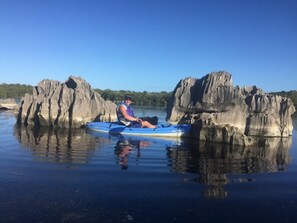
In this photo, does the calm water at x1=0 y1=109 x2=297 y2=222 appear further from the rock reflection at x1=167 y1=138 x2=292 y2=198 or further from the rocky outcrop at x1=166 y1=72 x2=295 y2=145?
the rocky outcrop at x1=166 y1=72 x2=295 y2=145

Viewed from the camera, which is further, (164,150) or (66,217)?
(164,150)

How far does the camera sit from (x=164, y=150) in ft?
90.1

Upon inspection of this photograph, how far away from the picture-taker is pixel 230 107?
4975 centimetres

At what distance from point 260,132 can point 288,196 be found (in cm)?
3289

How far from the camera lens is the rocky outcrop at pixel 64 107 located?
156 ft

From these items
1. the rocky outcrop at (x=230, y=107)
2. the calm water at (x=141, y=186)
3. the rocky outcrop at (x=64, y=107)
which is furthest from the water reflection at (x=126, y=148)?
the rocky outcrop at (x=64, y=107)

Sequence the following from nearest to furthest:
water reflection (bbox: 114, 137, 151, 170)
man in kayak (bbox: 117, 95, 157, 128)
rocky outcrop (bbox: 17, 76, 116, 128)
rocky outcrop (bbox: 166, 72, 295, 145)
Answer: water reflection (bbox: 114, 137, 151, 170), man in kayak (bbox: 117, 95, 157, 128), rocky outcrop (bbox: 166, 72, 295, 145), rocky outcrop (bbox: 17, 76, 116, 128)

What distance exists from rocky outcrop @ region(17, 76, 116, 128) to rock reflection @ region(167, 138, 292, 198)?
21.3m

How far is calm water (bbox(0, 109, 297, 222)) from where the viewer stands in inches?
469

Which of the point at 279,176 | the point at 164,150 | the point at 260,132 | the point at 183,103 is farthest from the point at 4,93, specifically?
the point at 279,176

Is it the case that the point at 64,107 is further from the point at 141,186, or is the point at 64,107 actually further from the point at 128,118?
the point at 141,186

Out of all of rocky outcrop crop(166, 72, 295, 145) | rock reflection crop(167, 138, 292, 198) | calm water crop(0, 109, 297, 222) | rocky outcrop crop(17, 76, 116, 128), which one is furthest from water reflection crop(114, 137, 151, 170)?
rocky outcrop crop(17, 76, 116, 128)

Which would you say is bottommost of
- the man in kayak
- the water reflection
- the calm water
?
the calm water

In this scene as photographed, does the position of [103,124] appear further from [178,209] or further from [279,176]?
[178,209]
